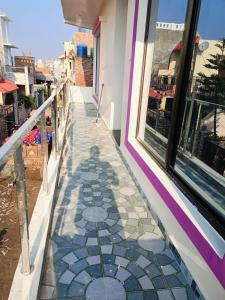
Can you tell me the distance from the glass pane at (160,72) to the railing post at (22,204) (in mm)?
1520

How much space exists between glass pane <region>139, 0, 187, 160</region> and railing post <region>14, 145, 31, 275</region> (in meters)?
1.52

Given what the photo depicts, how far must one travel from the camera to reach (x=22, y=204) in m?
1.22

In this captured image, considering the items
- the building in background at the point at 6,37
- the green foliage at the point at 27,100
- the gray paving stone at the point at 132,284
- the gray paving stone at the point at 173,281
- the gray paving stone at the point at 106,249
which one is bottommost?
the green foliage at the point at 27,100

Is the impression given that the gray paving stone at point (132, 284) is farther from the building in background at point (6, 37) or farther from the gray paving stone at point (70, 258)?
the building in background at point (6, 37)

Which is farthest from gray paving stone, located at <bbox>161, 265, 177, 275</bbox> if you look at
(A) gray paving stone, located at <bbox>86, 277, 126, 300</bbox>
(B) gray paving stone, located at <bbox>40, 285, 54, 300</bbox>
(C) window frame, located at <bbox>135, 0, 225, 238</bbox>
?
(B) gray paving stone, located at <bbox>40, 285, 54, 300</bbox>

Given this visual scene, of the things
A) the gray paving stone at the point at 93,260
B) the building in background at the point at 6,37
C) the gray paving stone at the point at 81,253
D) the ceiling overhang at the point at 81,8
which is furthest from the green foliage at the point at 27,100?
the gray paving stone at the point at 93,260

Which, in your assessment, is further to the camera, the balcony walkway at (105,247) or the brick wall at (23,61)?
the brick wall at (23,61)

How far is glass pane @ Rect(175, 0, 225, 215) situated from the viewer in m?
1.80

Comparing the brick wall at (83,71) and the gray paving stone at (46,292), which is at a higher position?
the brick wall at (83,71)

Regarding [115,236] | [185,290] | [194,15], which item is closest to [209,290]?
[185,290]

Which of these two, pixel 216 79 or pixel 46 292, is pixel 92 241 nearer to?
pixel 46 292

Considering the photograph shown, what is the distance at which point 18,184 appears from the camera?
3.88 ft

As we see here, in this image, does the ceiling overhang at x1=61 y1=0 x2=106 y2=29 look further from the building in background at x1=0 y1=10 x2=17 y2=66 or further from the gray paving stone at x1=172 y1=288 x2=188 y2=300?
the building in background at x1=0 y1=10 x2=17 y2=66

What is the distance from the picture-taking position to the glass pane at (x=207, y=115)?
1.80 metres
